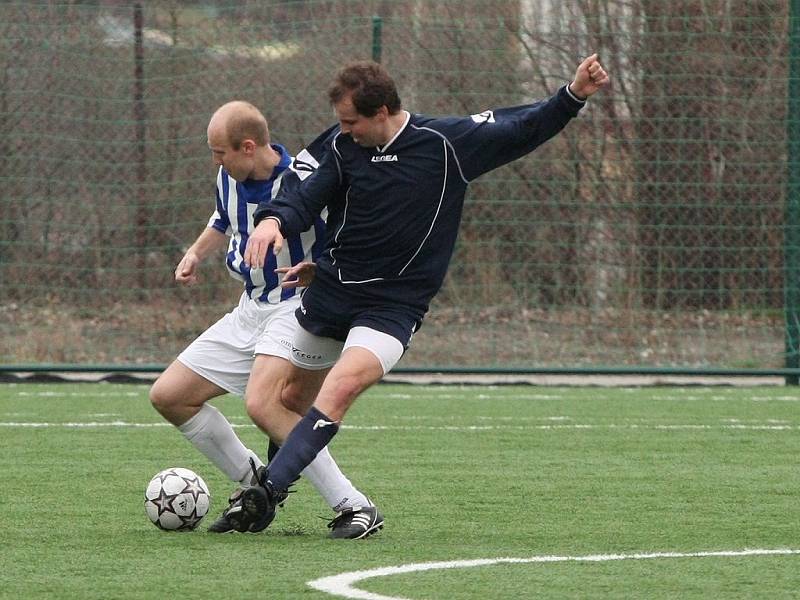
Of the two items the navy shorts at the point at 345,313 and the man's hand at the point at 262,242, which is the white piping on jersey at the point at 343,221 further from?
the man's hand at the point at 262,242

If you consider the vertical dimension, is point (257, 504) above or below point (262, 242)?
below

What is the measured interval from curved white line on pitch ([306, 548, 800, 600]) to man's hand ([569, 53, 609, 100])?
151cm

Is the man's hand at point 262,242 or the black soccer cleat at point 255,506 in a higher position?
the man's hand at point 262,242

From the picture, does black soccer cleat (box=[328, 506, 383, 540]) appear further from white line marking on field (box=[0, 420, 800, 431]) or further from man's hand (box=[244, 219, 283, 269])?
white line marking on field (box=[0, 420, 800, 431])

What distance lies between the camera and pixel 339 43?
11984mm

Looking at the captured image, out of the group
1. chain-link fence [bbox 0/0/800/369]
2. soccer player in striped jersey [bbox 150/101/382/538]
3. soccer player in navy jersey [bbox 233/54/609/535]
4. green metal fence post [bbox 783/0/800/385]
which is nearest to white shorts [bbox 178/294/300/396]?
soccer player in striped jersey [bbox 150/101/382/538]

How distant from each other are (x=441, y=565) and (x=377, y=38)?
7.76 meters

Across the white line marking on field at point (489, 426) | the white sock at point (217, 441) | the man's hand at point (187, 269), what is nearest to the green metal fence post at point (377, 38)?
the white line marking on field at point (489, 426)

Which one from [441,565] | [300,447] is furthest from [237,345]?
[441,565]

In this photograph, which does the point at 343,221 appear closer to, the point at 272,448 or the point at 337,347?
the point at 337,347

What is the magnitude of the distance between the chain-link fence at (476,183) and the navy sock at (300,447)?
6918mm

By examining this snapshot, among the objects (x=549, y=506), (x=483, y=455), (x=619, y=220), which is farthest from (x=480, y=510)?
(x=619, y=220)

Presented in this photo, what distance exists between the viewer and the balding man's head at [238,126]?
18.7 feet

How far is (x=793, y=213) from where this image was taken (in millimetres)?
11953
